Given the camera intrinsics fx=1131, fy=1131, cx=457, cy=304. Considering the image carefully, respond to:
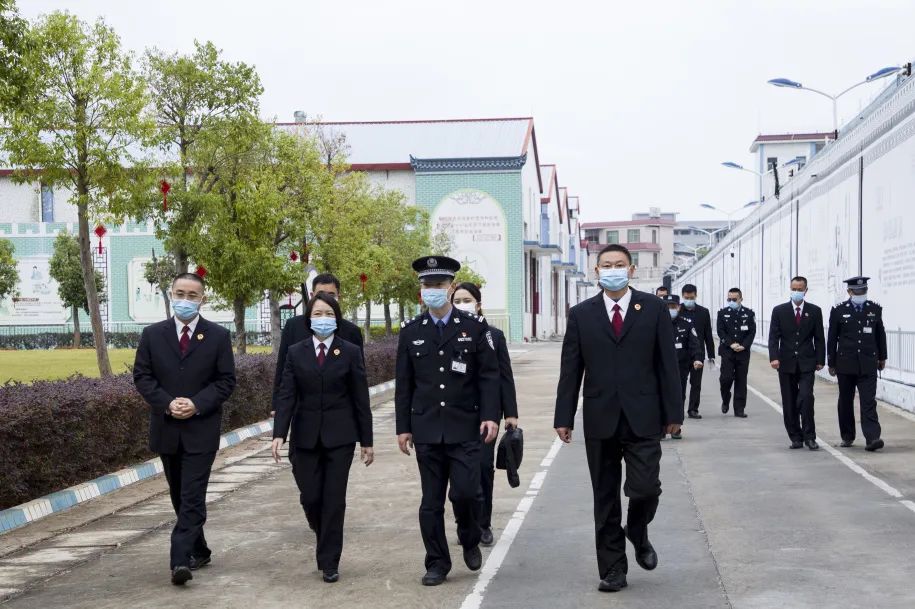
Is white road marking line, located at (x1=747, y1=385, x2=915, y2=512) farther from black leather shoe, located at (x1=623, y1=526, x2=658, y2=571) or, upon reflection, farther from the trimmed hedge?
the trimmed hedge

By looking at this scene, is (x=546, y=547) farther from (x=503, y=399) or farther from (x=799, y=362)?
(x=799, y=362)

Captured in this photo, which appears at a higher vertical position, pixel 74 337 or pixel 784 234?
pixel 784 234

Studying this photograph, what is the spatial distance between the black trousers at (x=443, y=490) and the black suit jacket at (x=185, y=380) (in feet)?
4.92

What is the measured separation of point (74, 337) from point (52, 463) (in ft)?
160

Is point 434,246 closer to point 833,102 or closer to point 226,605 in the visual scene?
point 833,102

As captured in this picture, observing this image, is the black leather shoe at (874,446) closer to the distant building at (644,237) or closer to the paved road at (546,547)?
the paved road at (546,547)

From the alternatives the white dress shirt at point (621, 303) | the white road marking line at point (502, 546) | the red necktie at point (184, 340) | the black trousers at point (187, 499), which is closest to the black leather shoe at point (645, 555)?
the white road marking line at point (502, 546)

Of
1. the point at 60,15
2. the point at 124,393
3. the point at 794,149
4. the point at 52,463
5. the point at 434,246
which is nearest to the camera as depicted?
the point at 52,463

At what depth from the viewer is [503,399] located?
24.9 ft

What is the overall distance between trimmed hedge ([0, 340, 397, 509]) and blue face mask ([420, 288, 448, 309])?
4.27 meters

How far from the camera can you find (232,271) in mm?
24406

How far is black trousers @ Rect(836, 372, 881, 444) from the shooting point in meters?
13.6

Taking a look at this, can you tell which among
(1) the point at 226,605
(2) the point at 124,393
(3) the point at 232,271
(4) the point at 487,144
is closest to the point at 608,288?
(1) the point at 226,605

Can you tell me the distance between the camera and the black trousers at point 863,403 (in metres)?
13.6
